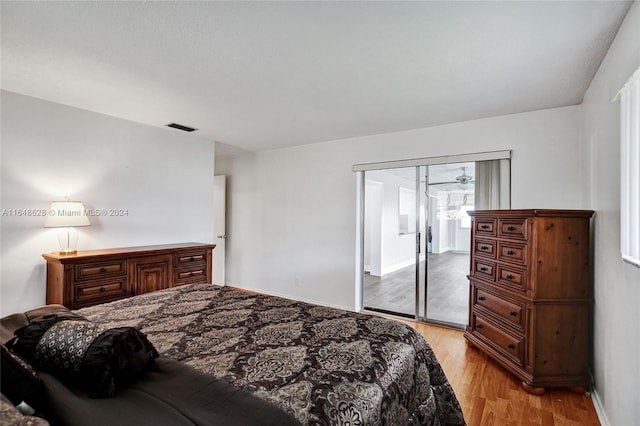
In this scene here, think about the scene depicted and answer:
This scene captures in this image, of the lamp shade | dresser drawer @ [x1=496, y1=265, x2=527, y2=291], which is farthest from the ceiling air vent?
dresser drawer @ [x1=496, y1=265, x2=527, y2=291]

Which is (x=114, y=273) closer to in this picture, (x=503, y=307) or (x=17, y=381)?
(x=17, y=381)

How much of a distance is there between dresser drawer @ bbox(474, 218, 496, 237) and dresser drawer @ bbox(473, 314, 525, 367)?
804 mm

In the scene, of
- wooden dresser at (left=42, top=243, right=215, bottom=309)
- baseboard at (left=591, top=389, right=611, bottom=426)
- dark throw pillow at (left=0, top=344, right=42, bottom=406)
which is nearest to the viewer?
dark throw pillow at (left=0, top=344, right=42, bottom=406)

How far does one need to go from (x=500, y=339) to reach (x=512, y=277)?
0.56 metres

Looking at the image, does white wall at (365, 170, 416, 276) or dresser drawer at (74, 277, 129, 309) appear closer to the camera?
dresser drawer at (74, 277, 129, 309)

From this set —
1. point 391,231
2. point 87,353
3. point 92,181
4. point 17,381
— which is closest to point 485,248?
point 391,231

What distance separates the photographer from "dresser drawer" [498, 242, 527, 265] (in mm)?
2410

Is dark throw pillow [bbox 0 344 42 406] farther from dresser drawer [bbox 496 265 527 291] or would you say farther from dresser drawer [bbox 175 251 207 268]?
dresser drawer [bbox 496 265 527 291]

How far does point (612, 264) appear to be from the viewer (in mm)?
1911

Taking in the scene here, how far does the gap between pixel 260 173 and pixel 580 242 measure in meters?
4.24

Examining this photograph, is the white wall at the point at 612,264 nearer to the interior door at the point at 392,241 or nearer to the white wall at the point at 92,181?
the interior door at the point at 392,241

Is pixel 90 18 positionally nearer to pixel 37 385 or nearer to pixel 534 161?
pixel 37 385

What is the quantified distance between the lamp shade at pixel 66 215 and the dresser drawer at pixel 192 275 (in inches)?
39.6

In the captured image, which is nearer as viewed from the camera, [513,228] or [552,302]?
[552,302]
